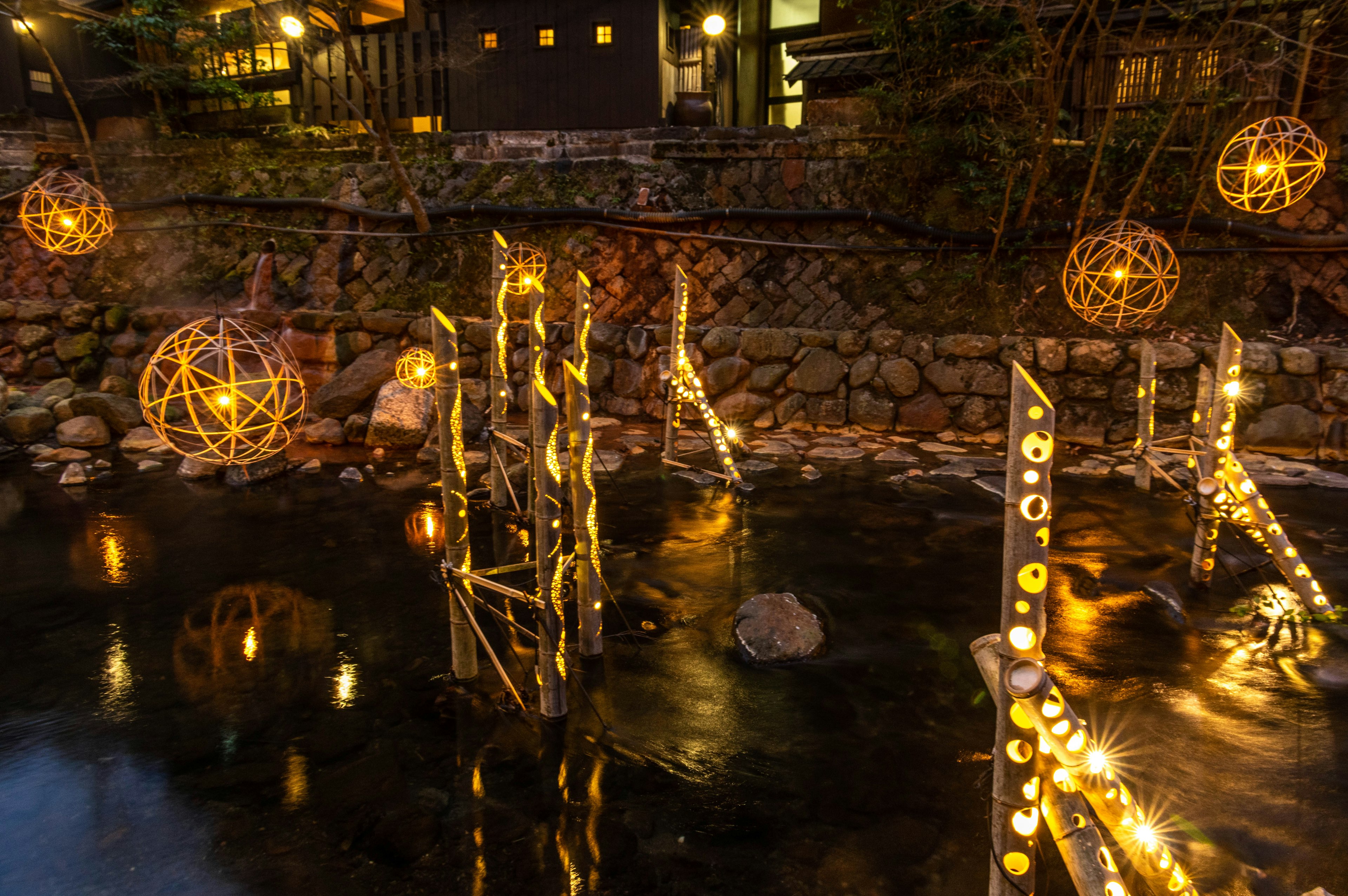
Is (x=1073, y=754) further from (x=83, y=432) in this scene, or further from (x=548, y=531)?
(x=83, y=432)

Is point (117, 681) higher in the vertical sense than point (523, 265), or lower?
lower

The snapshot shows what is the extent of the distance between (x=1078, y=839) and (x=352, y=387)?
12.0 metres

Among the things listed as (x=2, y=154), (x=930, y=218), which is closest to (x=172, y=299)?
(x=2, y=154)

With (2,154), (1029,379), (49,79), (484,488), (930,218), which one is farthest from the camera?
(49,79)

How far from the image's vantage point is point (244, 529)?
28.4 feet

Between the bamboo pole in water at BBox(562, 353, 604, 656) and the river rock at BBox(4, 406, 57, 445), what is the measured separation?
11129 mm

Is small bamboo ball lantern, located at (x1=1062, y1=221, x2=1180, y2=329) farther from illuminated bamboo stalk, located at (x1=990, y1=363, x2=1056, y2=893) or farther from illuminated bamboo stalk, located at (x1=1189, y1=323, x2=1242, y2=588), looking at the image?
illuminated bamboo stalk, located at (x1=990, y1=363, x2=1056, y2=893)

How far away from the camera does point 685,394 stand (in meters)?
9.36

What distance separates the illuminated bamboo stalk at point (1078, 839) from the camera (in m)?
2.51

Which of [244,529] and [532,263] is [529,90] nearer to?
[532,263]

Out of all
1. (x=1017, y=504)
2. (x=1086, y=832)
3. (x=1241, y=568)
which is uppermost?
(x=1017, y=504)

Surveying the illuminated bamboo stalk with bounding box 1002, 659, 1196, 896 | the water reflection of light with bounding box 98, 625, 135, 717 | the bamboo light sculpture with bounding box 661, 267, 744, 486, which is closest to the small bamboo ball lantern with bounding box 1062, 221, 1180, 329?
the bamboo light sculpture with bounding box 661, 267, 744, 486

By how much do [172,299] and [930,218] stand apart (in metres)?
13.7

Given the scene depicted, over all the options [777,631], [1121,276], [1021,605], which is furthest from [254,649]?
[1121,276]
